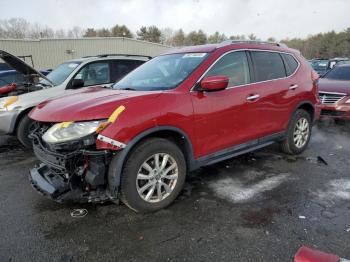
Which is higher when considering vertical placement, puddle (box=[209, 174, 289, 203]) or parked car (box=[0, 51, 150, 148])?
parked car (box=[0, 51, 150, 148])

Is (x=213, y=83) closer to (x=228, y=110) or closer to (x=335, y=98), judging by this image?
(x=228, y=110)


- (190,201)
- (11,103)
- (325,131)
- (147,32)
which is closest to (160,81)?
(190,201)

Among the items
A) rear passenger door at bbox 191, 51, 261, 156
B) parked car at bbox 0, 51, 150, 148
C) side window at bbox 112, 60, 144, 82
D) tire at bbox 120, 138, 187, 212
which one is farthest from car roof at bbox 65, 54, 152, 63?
tire at bbox 120, 138, 187, 212

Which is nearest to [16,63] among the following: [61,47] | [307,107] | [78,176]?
[78,176]

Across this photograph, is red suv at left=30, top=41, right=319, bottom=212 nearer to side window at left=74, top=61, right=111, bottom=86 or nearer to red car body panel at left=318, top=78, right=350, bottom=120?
side window at left=74, top=61, right=111, bottom=86

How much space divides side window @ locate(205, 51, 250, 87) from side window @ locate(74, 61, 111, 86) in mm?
3717

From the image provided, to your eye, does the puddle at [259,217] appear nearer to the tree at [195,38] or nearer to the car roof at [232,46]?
the car roof at [232,46]

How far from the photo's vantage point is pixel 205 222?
334cm

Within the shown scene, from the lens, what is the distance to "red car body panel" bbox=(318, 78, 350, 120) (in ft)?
25.1

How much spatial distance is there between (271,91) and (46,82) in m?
4.58

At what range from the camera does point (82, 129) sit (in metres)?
3.09

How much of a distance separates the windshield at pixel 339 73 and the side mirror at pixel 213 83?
668 centimetres

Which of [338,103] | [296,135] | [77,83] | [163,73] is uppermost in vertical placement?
[163,73]

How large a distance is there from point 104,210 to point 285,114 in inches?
123
